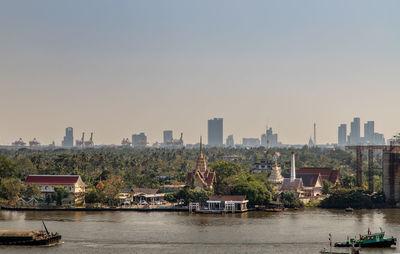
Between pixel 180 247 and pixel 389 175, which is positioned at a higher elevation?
pixel 389 175

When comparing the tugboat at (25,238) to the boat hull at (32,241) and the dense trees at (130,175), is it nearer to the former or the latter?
the boat hull at (32,241)

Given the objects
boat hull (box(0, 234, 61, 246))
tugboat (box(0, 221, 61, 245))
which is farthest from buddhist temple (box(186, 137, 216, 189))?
boat hull (box(0, 234, 61, 246))

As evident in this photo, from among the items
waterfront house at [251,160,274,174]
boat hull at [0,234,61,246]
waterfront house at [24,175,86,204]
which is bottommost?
boat hull at [0,234,61,246]

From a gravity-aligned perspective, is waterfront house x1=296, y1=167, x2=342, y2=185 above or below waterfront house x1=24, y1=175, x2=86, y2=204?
above

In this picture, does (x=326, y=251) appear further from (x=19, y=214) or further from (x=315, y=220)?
(x=19, y=214)

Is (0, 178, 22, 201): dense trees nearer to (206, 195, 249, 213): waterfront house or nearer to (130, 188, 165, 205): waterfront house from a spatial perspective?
(130, 188, 165, 205): waterfront house

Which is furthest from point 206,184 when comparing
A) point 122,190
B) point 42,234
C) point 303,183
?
point 42,234

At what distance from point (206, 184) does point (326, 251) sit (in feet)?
142

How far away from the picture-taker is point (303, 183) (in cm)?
10675

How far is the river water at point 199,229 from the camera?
53938 millimetres

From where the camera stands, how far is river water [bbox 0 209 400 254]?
2124 inches

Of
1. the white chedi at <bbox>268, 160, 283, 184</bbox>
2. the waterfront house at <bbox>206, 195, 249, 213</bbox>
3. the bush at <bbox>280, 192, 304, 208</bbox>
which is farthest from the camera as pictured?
the white chedi at <bbox>268, 160, 283, 184</bbox>

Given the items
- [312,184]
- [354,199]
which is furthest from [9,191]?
[312,184]

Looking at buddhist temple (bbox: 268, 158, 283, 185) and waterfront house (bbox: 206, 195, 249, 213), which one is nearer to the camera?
waterfront house (bbox: 206, 195, 249, 213)
